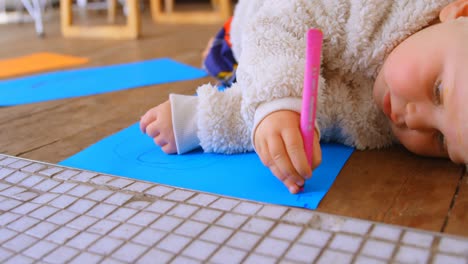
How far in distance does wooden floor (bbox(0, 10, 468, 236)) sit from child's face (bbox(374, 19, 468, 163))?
4 centimetres

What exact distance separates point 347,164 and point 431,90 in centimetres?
16

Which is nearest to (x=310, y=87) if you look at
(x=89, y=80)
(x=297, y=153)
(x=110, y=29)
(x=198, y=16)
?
(x=297, y=153)

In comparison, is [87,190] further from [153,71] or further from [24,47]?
[24,47]

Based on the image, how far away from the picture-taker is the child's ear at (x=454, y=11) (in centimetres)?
65

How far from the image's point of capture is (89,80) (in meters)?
1.28

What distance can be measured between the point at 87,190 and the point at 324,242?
30cm

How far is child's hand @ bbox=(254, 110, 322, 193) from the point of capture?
576 mm

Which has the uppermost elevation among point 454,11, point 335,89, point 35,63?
point 454,11

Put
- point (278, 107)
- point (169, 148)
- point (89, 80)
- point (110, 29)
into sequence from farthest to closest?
point (110, 29)
point (89, 80)
point (169, 148)
point (278, 107)

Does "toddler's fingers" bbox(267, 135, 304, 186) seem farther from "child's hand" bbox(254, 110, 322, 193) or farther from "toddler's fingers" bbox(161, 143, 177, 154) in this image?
"toddler's fingers" bbox(161, 143, 177, 154)

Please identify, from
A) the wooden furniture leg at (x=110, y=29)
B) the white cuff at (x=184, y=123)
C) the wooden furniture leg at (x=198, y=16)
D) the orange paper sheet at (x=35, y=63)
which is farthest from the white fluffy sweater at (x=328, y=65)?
the wooden furniture leg at (x=198, y=16)

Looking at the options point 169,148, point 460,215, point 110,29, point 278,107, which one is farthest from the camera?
point 110,29

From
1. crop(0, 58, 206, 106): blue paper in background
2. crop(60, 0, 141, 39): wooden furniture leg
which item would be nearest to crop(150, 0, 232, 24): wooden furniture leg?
crop(60, 0, 141, 39): wooden furniture leg

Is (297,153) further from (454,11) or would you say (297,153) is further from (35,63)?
(35,63)
